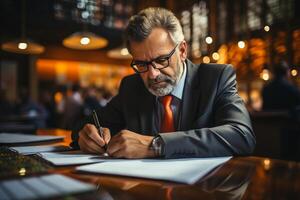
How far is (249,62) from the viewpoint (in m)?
6.44

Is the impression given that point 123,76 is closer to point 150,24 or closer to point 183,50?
point 183,50

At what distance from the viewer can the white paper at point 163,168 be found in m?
0.83

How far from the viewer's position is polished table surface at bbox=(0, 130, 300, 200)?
0.69 metres

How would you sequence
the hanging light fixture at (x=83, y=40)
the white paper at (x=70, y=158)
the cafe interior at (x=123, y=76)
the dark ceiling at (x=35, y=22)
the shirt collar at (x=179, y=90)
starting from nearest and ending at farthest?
the cafe interior at (x=123, y=76) < the white paper at (x=70, y=158) < the shirt collar at (x=179, y=90) < the hanging light fixture at (x=83, y=40) < the dark ceiling at (x=35, y=22)

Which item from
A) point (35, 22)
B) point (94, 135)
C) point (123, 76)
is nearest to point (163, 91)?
point (94, 135)

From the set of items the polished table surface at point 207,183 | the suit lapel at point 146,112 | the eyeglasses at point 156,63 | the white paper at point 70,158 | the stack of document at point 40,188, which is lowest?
the polished table surface at point 207,183

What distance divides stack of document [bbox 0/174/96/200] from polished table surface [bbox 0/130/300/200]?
3 centimetres

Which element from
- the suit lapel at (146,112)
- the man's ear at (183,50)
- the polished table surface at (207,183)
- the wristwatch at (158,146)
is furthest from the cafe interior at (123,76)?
the man's ear at (183,50)

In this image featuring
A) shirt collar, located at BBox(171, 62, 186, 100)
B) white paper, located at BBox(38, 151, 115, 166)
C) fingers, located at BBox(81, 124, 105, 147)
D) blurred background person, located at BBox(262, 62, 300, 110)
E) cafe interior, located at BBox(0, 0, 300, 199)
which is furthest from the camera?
blurred background person, located at BBox(262, 62, 300, 110)

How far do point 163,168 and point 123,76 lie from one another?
18.6 feet

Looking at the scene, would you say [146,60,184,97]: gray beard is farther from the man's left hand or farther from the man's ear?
the man's left hand

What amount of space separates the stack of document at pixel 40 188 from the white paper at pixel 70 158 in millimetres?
290

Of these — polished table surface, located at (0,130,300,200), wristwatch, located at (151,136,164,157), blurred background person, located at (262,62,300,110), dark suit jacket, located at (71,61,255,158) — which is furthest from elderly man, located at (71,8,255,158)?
blurred background person, located at (262,62,300,110)

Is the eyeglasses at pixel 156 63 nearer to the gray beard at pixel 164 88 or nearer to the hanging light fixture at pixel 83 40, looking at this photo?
the gray beard at pixel 164 88
